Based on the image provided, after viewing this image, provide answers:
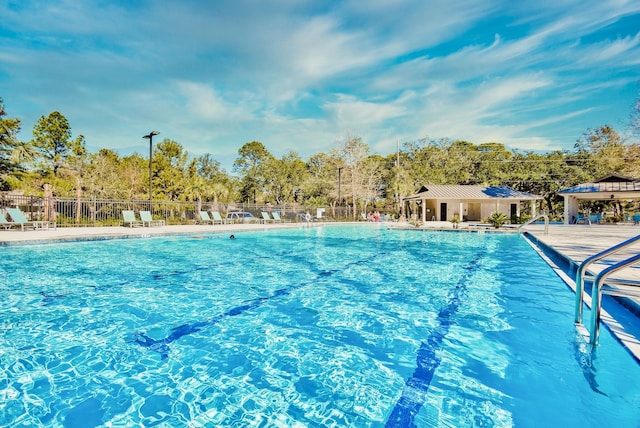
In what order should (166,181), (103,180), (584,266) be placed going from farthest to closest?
(166,181) → (103,180) → (584,266)

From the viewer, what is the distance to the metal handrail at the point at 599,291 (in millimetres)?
2602

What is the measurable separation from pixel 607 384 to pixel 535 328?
147 centimetres

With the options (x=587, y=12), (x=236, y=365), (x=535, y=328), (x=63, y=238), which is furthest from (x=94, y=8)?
(x=587, y=12)

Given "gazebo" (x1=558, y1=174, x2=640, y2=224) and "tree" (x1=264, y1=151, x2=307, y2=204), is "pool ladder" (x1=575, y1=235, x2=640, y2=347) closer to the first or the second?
"gazebo" (x1=558, y1=174, x2=640, y2=224)

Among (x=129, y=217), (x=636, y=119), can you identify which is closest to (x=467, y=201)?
(x=636, y=119)

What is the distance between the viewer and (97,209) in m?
22.0

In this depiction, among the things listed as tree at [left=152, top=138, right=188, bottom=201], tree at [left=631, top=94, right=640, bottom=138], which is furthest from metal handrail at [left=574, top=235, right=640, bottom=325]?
tree at [left=152, top=138, right=188, bottom=201]

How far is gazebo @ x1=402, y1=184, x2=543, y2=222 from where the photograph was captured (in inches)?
1172

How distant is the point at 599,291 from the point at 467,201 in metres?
30.9

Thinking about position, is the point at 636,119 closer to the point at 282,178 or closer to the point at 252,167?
the point at 282,178

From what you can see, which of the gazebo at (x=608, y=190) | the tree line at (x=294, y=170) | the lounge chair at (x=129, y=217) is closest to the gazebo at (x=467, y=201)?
the gazebo at (x=608, y=190)

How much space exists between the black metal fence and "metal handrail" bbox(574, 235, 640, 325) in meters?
19.3

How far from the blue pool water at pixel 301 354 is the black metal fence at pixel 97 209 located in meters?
12.7

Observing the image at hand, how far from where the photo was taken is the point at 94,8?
49.6ft
